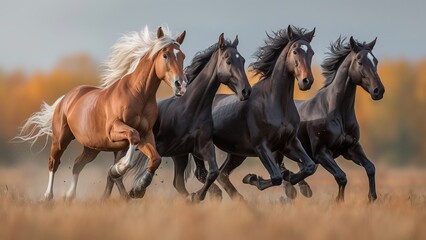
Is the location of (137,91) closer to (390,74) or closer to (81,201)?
(81,201)

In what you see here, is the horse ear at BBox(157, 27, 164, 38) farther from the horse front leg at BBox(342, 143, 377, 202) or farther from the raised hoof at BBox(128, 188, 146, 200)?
the horse front leg at BBox(342, 143, 377, 202)

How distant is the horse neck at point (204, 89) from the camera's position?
925 cm

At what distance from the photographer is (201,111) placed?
9.23 m

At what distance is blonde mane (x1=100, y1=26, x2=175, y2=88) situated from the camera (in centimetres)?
Answer: 869

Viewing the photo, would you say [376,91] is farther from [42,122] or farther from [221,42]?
[42,122]

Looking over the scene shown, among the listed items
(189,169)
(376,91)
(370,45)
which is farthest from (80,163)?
(370,45)

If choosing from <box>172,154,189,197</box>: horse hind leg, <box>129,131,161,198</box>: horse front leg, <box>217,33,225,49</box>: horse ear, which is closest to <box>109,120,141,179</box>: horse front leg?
<box>129,131,161,198</box>: horse front leg

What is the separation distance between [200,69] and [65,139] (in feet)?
6.40

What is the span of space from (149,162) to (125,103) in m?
0.71

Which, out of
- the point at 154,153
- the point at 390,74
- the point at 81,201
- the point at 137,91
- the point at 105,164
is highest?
the point at 137,91

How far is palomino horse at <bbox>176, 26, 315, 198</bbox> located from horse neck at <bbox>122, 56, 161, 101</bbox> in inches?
57.0

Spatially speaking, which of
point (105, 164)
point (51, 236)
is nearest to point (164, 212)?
point (51, 236)

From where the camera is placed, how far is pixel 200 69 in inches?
388

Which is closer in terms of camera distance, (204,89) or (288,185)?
(204,89)
